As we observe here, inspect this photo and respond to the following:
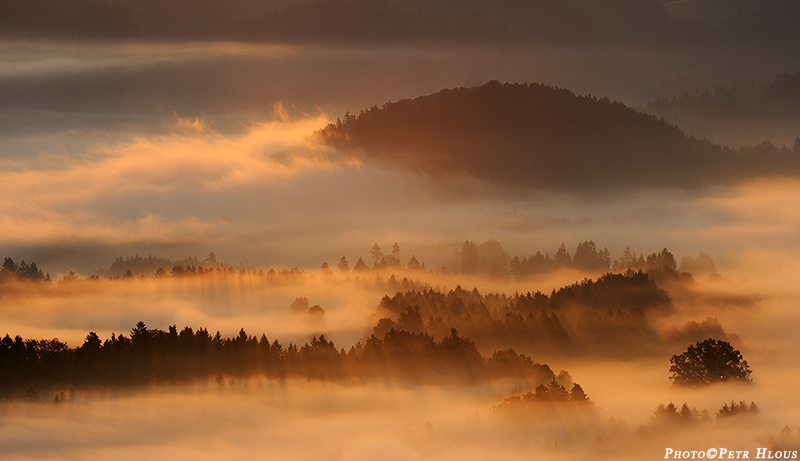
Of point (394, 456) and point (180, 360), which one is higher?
point (180, 360)

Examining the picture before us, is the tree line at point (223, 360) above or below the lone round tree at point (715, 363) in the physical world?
above

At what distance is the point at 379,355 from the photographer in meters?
149

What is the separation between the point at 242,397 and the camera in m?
124

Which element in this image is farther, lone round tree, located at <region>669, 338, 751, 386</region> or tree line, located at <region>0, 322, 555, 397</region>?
tree line, located at <region>0, 322, 555, 397</region>

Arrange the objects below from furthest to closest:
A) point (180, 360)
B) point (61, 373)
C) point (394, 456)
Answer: point (180, 360)
point (61, 373)
point (394, 456)

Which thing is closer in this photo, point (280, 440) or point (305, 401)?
point (280, 440)

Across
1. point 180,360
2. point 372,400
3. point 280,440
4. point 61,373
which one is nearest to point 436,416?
point 372,400

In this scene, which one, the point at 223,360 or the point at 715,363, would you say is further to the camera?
the point at 223,360

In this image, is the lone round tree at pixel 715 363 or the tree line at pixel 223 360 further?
the tree line at pixel 223 360

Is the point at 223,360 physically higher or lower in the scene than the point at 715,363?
higher

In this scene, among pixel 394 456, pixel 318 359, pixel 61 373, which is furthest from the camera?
pixel 318 359

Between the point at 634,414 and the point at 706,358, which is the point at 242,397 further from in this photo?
the point at 706,358

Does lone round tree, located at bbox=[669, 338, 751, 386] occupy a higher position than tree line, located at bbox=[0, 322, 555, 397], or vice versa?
tree line, located at bbox=[0, 322, 555, 397]

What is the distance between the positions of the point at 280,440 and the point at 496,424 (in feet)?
81.1
